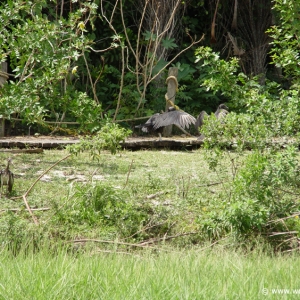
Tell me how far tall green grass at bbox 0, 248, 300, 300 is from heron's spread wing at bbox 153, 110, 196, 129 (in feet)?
21.7

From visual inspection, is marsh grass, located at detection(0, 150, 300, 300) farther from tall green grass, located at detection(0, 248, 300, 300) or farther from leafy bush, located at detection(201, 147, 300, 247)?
leafy bush, located at detection(201, 147, 300, 247)

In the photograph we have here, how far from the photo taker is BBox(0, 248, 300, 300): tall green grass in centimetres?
306

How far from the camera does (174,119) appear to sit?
10711 mm

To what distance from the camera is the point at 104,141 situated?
20.9 ft

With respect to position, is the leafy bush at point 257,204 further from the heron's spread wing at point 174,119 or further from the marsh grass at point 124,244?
the heron's spread wing at point 174,119

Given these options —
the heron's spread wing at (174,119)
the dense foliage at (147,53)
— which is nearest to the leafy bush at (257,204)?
the dense foliage at (147,53)

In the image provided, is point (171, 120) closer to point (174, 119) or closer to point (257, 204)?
point (174, 119)

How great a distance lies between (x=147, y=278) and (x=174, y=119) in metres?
7.46

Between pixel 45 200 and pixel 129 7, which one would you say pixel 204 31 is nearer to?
pixel 129 7

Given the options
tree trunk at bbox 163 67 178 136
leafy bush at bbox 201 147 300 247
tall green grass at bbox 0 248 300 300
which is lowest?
tall green grass at bbox 0 248 300 300

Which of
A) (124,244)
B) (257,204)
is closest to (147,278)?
(124,244)

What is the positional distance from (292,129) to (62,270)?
9.43ft

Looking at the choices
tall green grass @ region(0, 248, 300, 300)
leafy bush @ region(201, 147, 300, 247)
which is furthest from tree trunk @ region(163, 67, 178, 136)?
tall green grass @ region(0, 248, 300, 300)

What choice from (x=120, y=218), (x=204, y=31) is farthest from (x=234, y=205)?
(x=204, y=31)
